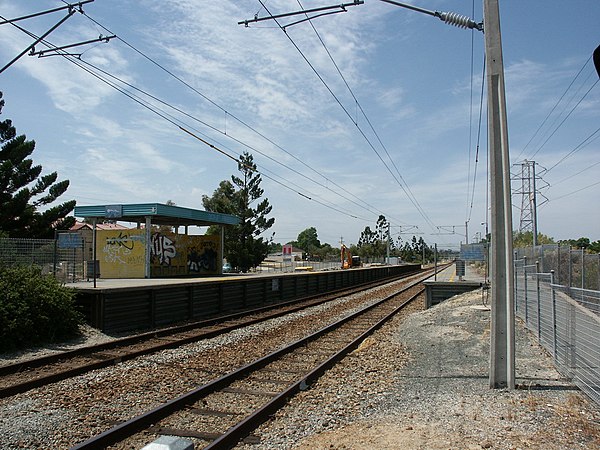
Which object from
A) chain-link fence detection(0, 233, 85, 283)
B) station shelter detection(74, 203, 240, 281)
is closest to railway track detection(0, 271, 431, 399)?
chain-link fence detection(0, 233, 85, 283)

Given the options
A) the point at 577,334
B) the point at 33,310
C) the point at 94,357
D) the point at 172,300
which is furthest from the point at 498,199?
the point at 172,300

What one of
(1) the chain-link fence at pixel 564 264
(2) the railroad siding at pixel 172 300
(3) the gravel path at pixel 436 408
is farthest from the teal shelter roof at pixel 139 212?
Result: (3) the gravel path at pixel 436 408

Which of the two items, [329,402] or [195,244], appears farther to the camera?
[195,244]

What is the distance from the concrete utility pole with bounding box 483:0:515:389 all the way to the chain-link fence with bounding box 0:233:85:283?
12.5 metres

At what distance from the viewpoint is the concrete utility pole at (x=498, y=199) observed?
25.9 ft

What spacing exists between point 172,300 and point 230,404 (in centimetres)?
1022

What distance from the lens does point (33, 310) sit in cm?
1259

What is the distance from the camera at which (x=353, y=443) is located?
585cm

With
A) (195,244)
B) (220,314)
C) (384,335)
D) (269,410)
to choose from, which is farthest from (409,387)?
(195,244)

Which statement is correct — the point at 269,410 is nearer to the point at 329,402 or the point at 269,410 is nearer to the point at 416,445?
the point at 329,402

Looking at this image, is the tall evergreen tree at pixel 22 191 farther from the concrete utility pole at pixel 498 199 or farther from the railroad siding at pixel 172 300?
the concrete utility pole at pixel 498 199

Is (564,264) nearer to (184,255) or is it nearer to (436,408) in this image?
(436,408)

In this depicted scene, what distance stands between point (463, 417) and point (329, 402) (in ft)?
6.58

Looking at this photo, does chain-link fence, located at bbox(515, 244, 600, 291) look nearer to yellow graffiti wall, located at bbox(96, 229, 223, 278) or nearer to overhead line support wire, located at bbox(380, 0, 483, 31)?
overhead line support wire, located at bbox(380, 0, 483, 31)
